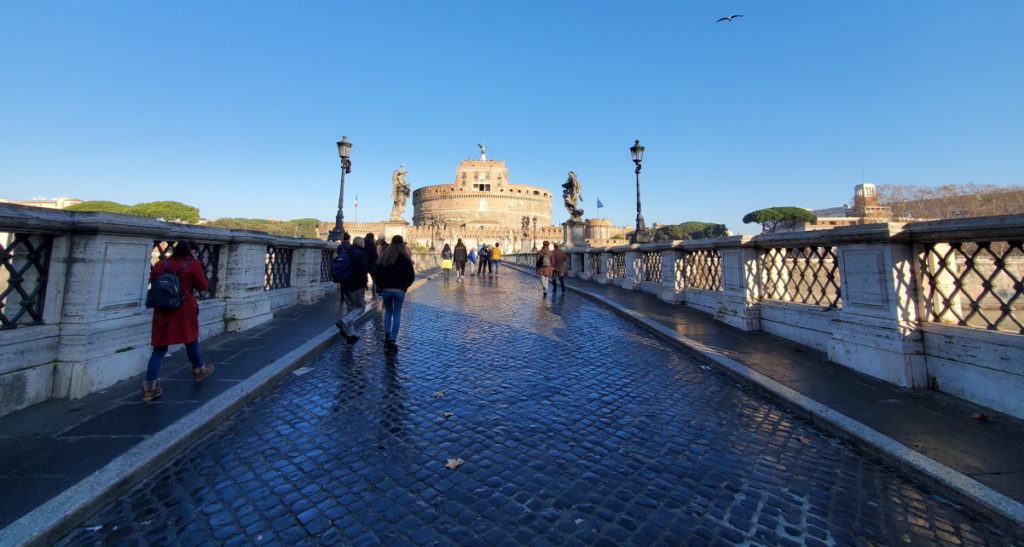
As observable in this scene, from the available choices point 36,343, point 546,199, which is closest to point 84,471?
point 36,343

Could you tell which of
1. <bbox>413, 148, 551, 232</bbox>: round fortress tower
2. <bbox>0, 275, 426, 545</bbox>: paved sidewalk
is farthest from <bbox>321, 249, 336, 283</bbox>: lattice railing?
<bbox>413, 148, 551, 232</bbox>: round fortress tower

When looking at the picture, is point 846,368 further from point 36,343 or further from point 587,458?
point 36,343

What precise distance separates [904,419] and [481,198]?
95.3 m

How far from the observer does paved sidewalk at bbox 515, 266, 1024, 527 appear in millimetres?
2365

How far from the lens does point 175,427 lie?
3066 mm

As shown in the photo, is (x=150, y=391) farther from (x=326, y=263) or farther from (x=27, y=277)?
(x=326, y=263)

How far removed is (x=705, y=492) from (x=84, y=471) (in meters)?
3.66

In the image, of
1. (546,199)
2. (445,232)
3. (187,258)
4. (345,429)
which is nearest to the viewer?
(345,429)

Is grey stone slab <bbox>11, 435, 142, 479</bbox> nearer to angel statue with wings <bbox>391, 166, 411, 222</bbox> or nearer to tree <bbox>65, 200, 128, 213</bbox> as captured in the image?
angel statue with wings <bbox>391, 166, 411, 222</bbox>

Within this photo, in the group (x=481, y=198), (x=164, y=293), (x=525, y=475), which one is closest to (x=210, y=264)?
(x=164, y=293)

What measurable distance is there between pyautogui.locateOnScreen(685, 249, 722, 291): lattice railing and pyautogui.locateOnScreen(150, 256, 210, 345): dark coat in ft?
26.4

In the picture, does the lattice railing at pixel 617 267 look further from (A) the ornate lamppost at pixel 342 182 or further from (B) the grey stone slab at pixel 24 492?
(B) the grey stone slab at pixel 24 492

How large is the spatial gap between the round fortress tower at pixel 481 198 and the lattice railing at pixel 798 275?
8530 centimetres

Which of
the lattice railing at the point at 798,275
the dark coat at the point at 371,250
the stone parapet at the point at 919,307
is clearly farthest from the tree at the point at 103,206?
the stone parapet at the point at 919,307
